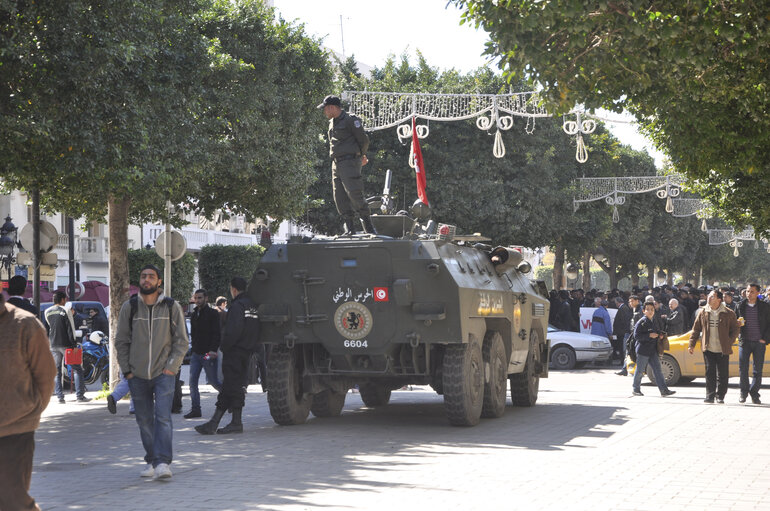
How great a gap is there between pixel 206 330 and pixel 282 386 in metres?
1.83

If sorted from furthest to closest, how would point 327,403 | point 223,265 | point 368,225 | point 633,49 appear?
1. point 223,265
2. point 327,403
3. point 368,225
4. point 633,49

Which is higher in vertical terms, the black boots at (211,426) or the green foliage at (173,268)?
the green foliage at (173,268)

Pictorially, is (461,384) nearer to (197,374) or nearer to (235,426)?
(235,426)

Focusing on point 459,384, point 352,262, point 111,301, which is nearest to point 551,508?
point 459,384

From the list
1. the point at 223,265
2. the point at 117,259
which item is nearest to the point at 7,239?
the point at 117,259

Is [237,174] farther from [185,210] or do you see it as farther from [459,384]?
[459,384]

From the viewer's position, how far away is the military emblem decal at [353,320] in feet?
45.3

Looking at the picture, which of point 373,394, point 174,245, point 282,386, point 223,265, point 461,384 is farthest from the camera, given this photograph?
point 223,265

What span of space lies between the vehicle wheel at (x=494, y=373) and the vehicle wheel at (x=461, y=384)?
2.27 feet

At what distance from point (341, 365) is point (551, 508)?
5.99 meters

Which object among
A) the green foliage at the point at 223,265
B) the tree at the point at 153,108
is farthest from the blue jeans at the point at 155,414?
the green foliage at the point at 223,265

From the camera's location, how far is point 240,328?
13469mm

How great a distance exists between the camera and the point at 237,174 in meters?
21.2

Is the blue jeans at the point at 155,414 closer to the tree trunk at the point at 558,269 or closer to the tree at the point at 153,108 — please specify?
the tree at the point at 153,108
